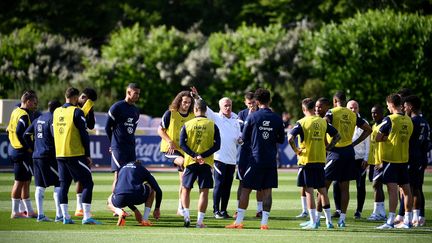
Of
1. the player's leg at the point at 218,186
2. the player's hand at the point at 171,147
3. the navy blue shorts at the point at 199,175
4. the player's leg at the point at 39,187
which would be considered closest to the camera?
the navy blue shorts at the point at 199,175

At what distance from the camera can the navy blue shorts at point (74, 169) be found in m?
18.2

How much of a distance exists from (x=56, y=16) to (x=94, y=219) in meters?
56.4

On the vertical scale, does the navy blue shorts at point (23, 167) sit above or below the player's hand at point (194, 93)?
A: below

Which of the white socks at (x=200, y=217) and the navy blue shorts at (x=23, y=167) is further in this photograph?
the navy blue shorts at (x=23, y=167)

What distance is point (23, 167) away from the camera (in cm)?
1970

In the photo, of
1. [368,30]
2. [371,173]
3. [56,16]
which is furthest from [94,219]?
[56,16]

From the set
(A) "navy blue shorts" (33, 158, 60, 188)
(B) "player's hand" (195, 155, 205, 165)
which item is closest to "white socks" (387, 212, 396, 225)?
(B) "player's hand" (195, 155, 205, 165)

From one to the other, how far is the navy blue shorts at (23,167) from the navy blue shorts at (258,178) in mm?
4273

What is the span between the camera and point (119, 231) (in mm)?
17109

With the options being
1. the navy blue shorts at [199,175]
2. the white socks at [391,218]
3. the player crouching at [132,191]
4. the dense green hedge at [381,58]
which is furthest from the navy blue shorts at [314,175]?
the dense green hedge at [381,58]

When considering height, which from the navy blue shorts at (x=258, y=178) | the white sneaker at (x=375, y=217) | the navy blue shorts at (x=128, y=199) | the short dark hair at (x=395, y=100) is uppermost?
the short dark hair at (x=395, y=100)

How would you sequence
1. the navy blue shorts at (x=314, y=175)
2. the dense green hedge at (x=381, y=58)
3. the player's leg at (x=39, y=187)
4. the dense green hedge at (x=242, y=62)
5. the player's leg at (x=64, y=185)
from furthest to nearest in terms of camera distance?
the dense green hedge at (x=242, y=62) < the dense green hedge at (x=381, y=58) < the player's leg at (x=39, y=187) < the player's leg at (x=64, y=185) < the navy blue shorts at (x=314, y=175)

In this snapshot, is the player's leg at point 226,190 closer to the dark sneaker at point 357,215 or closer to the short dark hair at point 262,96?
the dark sneaker at point 357,215

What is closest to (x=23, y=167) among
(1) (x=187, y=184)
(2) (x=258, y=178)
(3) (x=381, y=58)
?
(1) (x=187, y=184)
